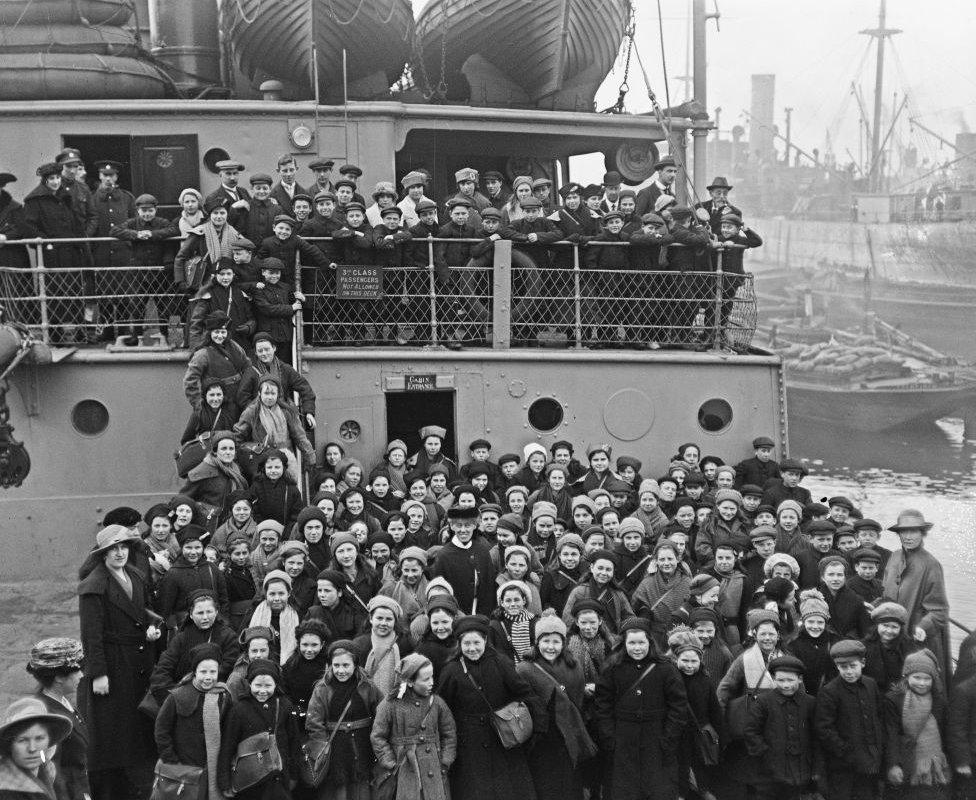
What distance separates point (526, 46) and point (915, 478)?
25461 millimetres

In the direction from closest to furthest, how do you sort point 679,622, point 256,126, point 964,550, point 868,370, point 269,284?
point 679,622, point 269,284, point 256,126, point 964,550, point 868,370

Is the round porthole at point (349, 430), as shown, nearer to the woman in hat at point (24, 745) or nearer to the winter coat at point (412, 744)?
the winter coat at point (412, 744)

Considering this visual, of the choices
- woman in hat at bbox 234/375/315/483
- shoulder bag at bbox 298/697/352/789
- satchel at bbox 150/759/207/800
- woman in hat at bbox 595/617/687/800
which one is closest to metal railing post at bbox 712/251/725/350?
woman in hat at bbox 234/375/315/483

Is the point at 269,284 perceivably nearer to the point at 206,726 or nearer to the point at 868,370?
the point at 206,726

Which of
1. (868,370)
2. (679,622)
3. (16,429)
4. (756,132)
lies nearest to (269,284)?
(16,429)

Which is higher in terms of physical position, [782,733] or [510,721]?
[510,721]

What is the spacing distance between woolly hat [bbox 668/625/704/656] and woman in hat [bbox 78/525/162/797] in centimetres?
321

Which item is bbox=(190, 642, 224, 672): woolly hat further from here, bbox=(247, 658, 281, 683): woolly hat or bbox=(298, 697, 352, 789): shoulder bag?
bbox=(298, 697, 352, 789): shoulder bag

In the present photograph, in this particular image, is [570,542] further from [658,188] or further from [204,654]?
[658,188]

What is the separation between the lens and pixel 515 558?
8266 millimetres

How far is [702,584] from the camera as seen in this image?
8336 mm

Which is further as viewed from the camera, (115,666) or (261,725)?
(115,666)

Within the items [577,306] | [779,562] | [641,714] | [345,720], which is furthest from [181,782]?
[577,306]

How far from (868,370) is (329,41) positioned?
126 ft
